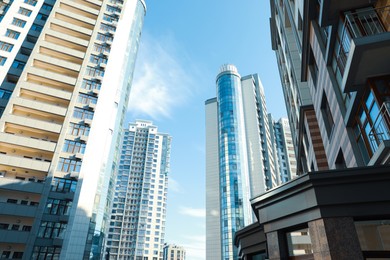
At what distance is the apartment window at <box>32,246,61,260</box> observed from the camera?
24891 millimetres

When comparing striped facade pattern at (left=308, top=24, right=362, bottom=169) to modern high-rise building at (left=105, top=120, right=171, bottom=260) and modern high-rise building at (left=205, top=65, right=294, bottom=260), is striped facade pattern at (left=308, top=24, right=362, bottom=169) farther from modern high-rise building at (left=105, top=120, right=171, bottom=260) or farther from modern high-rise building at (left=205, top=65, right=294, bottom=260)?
modern high-rise building at (left=105, top=120, right=171, bottom=260)

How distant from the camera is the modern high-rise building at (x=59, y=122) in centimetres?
2648

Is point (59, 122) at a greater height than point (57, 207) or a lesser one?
greater

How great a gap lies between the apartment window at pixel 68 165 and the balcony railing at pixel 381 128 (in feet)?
97.2

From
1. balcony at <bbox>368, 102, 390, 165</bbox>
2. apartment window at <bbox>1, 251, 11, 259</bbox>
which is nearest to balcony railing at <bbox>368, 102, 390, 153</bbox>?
balcony at <bbox>368, 102, 390, 165</bbox>

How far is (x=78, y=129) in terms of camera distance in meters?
32.1

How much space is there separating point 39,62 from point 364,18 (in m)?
36.8

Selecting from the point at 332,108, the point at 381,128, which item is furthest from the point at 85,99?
the point at 381,128

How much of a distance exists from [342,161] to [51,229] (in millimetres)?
27768

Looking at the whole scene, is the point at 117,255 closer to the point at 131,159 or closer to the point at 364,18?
the point at 131,159

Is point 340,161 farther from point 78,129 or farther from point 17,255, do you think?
point 17,255

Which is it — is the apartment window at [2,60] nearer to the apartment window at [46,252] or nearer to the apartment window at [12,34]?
the apartment window at [12,34]

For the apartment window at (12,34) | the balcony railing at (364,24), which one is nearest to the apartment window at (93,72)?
the apartment window at (12,34)

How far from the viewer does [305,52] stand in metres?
14.6
